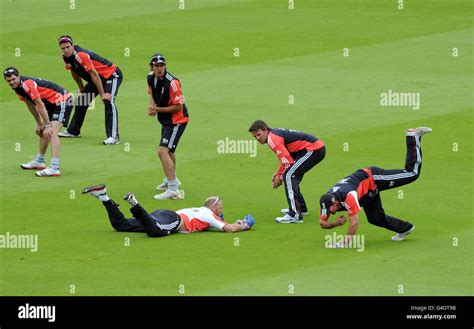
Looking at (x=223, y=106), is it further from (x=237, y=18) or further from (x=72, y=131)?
(x=237, y=18)

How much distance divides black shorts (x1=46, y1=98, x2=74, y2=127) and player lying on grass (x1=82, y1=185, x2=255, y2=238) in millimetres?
5001

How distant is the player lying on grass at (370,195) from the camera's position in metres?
20.5

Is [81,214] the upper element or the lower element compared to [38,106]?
lower

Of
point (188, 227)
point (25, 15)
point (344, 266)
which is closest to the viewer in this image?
point (344, 266)

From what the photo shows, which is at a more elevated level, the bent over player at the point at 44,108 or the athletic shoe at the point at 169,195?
the bent over player at the point at 44,108

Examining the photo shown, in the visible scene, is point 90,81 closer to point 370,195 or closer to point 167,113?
point 167,113

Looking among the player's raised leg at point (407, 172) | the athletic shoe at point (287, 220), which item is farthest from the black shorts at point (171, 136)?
the player's raised leg at point (407, 172)

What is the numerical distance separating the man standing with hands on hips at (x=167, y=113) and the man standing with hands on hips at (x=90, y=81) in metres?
4.32

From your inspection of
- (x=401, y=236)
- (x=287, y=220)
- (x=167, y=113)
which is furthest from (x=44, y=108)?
(x=401, y=236)

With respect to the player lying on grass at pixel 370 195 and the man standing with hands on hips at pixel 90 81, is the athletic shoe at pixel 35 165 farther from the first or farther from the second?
the player lying on grass at pixel 370 195

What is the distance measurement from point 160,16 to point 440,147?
18786 millimetres

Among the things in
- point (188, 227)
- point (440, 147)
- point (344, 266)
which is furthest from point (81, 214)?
point (440, 147)

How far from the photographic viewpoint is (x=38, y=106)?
25.5m

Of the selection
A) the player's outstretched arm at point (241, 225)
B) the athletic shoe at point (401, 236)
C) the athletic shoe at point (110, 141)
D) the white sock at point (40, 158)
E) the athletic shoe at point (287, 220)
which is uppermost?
the athletic shoe at point (110, 141)
